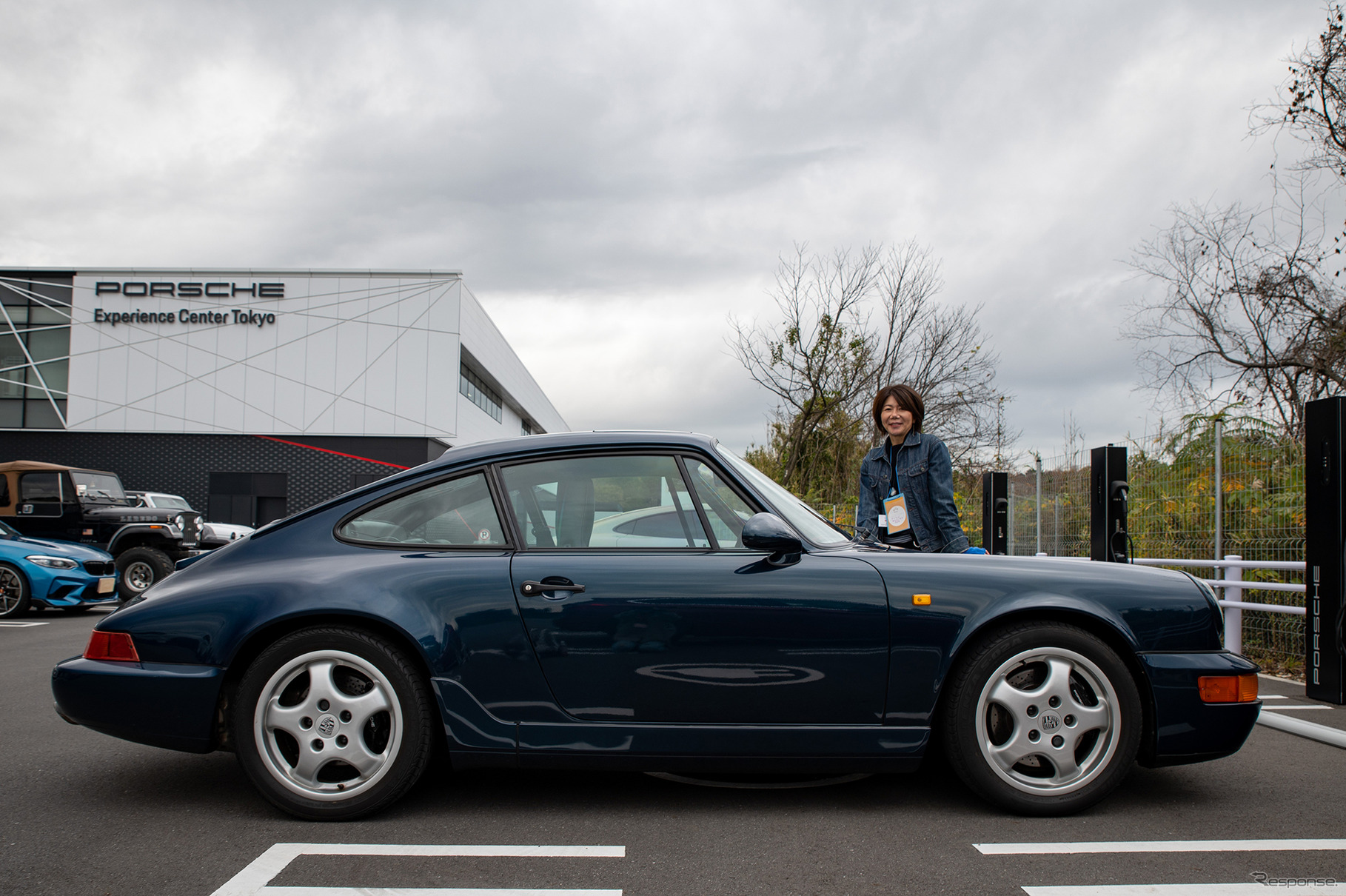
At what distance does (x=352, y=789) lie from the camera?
2.87 metres

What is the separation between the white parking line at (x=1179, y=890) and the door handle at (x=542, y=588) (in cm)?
157

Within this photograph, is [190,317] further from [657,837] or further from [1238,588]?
[657,837]

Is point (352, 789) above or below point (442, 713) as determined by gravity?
below

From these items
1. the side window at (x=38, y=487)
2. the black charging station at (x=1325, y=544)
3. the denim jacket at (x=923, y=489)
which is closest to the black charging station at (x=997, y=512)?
the black charging station at (x=1325, y=544)

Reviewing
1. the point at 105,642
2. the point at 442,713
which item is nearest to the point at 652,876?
the point at 442,713

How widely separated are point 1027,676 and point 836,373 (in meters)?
14.6

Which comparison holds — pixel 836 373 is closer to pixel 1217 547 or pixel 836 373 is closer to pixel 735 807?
pixel 1217 547

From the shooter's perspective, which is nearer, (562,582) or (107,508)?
(562,582)

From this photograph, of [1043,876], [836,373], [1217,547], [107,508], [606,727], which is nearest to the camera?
Answer: [1043,876]

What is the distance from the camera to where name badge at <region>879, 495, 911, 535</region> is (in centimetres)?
431

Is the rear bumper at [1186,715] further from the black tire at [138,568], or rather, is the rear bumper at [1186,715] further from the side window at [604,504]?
the black tire at [138,568]

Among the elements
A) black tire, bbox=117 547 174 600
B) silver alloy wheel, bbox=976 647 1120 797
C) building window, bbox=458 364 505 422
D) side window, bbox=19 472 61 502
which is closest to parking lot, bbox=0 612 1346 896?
silver alloy wheel, bbox=976 647 1120 797

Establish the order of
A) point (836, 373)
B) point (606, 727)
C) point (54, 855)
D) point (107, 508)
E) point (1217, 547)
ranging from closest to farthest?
point (54, 855)
point (606, 727)
point (1217, 547)
point (107, 508)
point (836, 373)

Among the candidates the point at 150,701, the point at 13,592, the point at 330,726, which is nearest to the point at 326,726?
the point at 330,726
